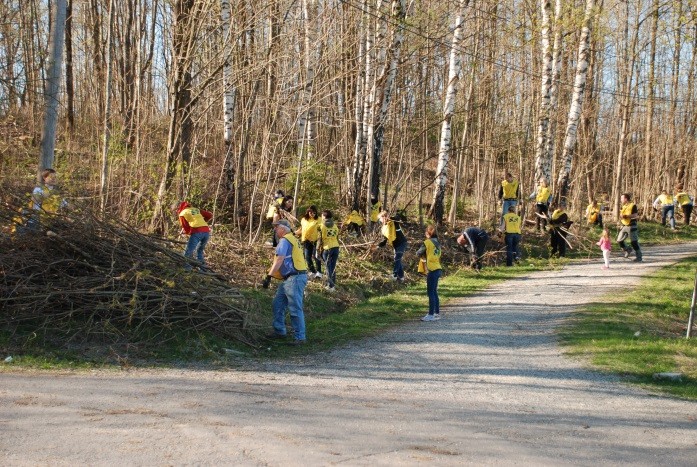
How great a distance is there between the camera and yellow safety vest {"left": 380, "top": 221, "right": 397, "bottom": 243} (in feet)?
58.3

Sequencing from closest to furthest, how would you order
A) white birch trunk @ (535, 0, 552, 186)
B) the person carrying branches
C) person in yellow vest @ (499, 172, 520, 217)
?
1. the person carrying branches
2. person in yellow vest @ (499, 172, 520, 217)
3. white birch trunk @ (535, 0, 552, 186)

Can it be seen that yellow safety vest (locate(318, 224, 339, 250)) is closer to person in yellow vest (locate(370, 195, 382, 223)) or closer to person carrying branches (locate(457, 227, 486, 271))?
person in yellow vest (locate(370, 195, 382, 223))

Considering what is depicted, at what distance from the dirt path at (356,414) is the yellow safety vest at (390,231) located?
6942 mm

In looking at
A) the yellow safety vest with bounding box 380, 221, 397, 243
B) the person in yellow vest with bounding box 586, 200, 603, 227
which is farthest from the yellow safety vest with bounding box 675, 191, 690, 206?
the yellow safety vest with bounding box 380, 221, 397, 243

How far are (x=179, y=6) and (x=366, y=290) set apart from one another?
7531 mm

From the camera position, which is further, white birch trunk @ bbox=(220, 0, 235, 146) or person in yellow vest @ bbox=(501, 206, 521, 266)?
person in yellow vest @ bbox=(501, 206, 521, 266)

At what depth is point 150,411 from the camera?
23.0ft

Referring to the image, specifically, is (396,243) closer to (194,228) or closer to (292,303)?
(194,228)

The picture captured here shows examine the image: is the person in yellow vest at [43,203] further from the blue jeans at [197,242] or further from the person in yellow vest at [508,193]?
the person in yellow vest at [508,193]

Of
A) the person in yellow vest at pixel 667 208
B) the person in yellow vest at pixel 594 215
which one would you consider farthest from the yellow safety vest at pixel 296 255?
the person in yellow vest at pixel 667 208

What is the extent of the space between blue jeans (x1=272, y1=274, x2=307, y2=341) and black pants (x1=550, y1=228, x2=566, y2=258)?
13.9 metres

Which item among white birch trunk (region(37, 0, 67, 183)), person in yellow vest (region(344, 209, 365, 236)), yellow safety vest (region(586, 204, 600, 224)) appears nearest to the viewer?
white birch trunk (region(37, 0, 67, 183))

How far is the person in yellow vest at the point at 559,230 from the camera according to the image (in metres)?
22.3

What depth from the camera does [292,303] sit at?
1057cm
